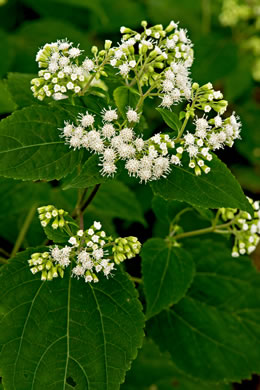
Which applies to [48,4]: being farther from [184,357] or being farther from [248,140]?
[184,357]

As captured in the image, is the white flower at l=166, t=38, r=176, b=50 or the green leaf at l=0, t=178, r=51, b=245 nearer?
the white flower at l=166, t=38, r=176, b=50

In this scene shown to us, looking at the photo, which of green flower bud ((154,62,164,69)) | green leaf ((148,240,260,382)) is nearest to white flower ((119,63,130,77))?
green flower bud ((154,62,164,69))

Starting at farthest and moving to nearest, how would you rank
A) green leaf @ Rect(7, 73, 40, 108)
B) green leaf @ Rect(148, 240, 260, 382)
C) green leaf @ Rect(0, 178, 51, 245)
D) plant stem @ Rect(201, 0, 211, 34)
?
plant stem @ Rect(201, 0, 211, 34), green leaf @ Rect(0, 178, 51, 245), green leaf @ Rect(148, 240, 260, 382), green leaf @ Rect(7, 73, 40, 108)

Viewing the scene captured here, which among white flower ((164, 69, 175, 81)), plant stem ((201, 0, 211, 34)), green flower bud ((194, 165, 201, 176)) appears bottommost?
green flower bud ((194, 165, 201, 176))

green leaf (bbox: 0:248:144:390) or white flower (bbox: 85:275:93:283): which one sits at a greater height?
white flower (bbox: 85:275:93:283)

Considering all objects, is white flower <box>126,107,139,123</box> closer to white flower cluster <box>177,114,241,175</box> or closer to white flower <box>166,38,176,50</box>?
white flower cluster <box>177,114,241,175</box>

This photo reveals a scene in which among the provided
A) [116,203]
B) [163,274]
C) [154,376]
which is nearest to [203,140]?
[163,274]

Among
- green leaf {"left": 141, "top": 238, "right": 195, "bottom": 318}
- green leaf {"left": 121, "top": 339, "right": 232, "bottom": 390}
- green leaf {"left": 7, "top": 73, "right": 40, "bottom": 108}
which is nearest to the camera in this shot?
green leaf {"left": 141, "top": 238, "right": 195, "bottom": 318}
